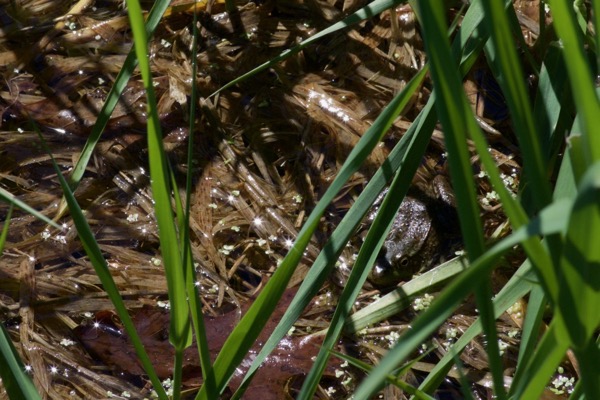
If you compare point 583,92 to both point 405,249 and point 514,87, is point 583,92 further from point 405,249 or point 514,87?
point 405,249

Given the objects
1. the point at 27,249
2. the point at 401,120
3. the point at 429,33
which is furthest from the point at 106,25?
the point at 429,33

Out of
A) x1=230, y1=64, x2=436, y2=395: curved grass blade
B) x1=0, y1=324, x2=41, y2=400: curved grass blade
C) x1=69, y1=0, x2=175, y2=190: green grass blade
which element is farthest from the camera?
x1=69, y1=0, x2=175, y2=190: green grass blade

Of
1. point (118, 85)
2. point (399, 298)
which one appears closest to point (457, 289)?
point (118, 85)

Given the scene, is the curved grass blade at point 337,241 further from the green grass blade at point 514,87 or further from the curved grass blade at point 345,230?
the green grass blade at point 514,87

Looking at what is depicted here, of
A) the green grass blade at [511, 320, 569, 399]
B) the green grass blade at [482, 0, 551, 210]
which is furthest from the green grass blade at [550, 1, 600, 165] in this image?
the green grass blade at [511, 320, 569, 399]

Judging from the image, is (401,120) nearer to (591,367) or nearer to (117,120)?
(117,120)

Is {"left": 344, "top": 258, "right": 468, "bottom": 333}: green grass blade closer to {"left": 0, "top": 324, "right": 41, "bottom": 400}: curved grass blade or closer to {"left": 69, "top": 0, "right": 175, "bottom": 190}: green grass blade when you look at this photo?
{"left": 69, "top": 0, "right": 175, "bottom": 190}: green grass blade
